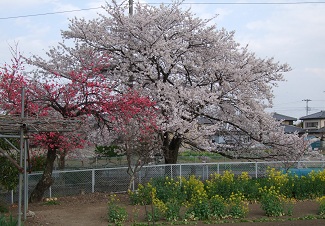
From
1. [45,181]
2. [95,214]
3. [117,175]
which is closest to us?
[95,214]

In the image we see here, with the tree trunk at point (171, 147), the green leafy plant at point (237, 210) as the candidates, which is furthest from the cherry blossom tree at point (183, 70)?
the green leafy plant at point (237, 210)

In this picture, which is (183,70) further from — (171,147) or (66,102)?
(66,102)

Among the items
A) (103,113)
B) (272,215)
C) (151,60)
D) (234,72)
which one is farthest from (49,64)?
(272,215)

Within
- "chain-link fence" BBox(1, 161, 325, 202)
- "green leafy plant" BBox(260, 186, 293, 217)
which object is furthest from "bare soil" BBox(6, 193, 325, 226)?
"chain-link fence" BBox(1, 161, 325, 202)

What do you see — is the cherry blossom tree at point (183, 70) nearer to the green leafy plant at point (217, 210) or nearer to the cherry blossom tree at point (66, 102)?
the cherry blossom tree at point (66, 102)

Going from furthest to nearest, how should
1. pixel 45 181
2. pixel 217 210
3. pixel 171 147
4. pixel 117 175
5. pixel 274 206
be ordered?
pixel 171 147 → pixel 117 175 → pixel 45 181 → pixel 274 206 → pixel 217 210

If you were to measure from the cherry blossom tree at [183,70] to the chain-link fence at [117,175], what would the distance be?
3.01 feet

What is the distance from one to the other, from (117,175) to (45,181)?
10.2 ft

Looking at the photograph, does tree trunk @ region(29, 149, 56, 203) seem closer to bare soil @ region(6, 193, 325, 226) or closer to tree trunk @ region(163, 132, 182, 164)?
bare soil @ region(6, 193, 325, 226)

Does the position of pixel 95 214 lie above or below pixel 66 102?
below

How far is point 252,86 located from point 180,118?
155 inches

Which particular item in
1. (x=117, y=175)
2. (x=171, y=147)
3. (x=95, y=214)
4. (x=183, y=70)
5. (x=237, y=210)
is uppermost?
(x=183, y=70)

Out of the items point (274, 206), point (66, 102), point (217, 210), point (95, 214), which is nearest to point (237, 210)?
point (217, 210)

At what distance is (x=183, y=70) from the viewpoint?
16953 mm
